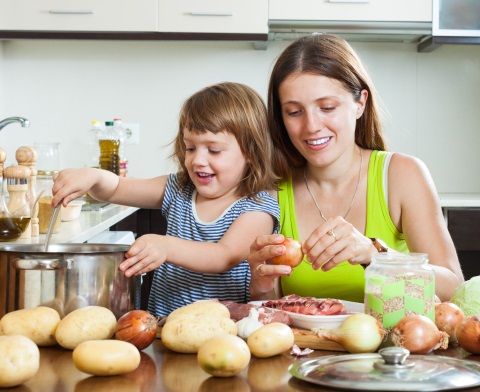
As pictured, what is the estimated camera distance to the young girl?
159 cm

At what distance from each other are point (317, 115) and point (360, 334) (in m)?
0.77

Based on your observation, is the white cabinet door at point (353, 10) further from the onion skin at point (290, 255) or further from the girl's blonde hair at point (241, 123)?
the onion skin at point (290, 255)

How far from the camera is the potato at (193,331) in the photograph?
0.92 m

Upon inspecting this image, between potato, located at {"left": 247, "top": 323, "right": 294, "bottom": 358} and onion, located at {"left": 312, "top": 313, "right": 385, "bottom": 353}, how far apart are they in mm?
65

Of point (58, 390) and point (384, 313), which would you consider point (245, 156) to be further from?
point (58, 390)

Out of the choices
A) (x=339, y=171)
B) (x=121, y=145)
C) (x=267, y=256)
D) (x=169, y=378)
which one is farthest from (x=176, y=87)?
(x=169, y=378)

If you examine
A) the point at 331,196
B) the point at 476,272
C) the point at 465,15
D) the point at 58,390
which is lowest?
the point at 476,272

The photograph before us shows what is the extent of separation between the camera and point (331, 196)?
1823 millimetres

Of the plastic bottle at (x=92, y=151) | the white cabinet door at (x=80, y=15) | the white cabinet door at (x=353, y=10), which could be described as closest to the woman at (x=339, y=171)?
the white cabinet door at (x=353, y=10)

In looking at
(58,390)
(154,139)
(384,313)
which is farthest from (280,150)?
(154,139)

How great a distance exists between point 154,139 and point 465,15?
4.95ft

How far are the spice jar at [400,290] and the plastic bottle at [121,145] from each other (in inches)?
106

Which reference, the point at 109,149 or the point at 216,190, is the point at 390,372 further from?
the point at 109,149

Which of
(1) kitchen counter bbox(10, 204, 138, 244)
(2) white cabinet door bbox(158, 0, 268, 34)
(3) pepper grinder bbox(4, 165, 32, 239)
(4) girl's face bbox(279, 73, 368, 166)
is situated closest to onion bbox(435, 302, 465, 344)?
(4) girl's face bbox(279, 73, 368, 166)
